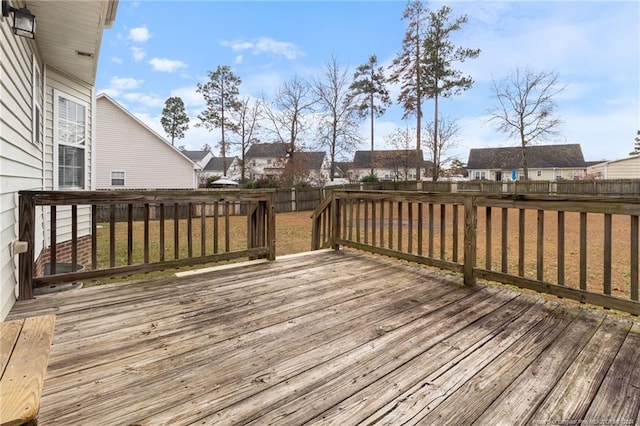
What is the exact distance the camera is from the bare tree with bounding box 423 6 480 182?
62.7ft

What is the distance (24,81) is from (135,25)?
5.74 metres

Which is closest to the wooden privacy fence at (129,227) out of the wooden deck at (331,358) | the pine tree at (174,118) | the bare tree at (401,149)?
the wooden deck at (331,358)

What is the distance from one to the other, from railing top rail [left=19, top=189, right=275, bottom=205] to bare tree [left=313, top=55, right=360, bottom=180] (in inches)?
735

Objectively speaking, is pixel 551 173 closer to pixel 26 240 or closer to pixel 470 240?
pixel 470 240

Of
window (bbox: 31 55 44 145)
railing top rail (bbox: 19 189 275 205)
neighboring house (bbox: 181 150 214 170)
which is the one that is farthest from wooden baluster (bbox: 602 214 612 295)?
neighboring house (bbox: 181 150 214 170)

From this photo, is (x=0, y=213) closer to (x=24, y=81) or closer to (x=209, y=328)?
(x=209, y=328)

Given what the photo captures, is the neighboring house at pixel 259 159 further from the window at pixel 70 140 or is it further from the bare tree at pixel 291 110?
the window at pixel 70 140

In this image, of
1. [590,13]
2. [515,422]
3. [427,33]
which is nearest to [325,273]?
[515,422]

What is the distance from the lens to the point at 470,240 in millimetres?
3402

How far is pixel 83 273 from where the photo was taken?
3.06 meters

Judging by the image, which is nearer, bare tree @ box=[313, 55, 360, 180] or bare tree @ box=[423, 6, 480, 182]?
bare tree @ box=[423, 6, 480, 182]

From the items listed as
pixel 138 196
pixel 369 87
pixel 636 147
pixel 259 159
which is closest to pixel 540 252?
pixel 138 196

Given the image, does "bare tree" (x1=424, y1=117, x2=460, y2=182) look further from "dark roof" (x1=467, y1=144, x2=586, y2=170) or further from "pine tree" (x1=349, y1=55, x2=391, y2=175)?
"dark roof" (x1=467, y1=144, x2=586, y2=170)

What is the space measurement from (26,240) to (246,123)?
21.9m
